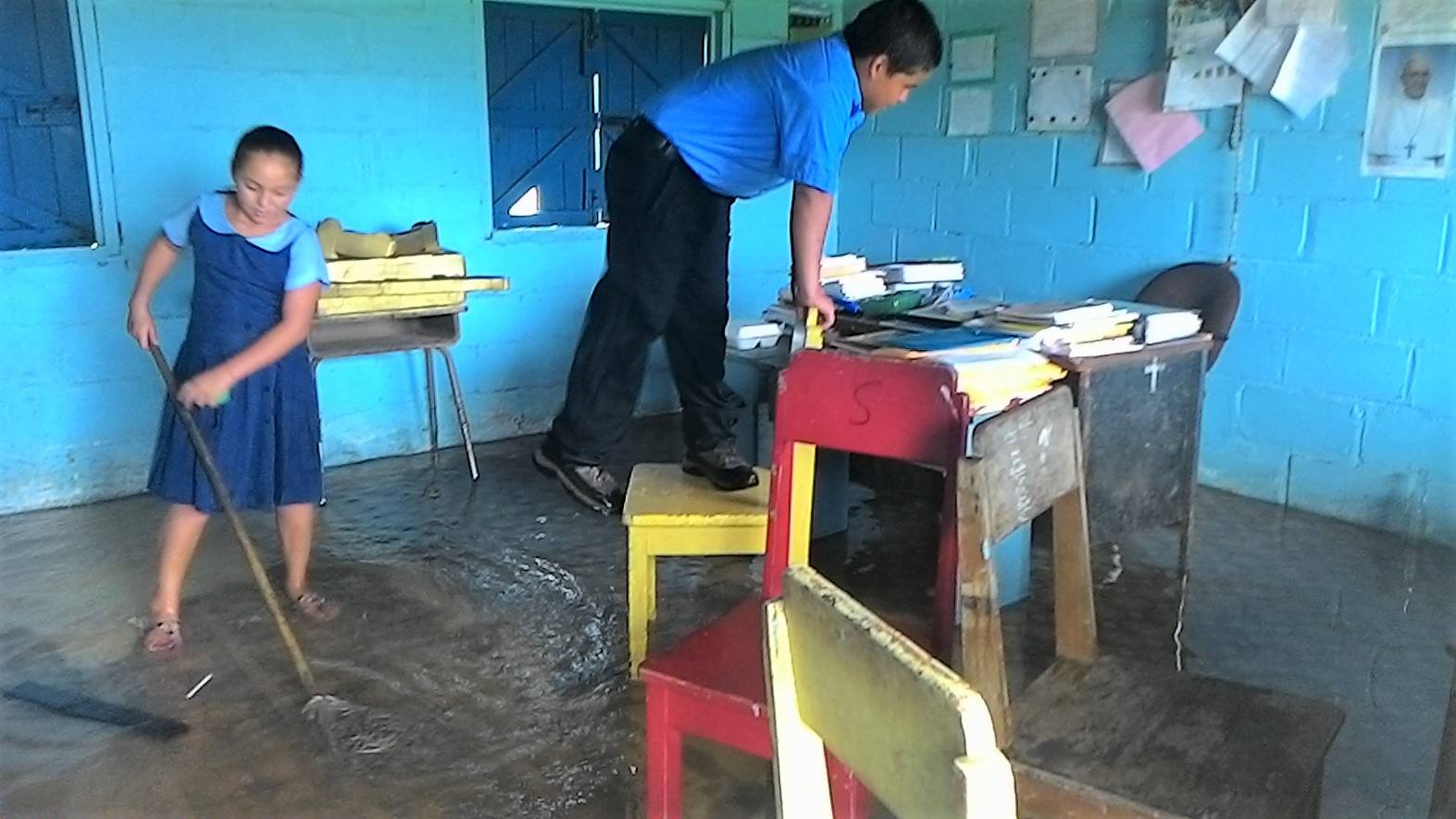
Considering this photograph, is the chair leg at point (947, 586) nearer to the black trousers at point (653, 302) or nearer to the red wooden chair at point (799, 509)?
the red wooden chair at point (799, 509)

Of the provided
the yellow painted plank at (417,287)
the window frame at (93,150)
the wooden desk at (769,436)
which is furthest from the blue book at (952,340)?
the window frame at (93,150)

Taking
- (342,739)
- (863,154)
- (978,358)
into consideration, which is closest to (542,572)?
(342,739)

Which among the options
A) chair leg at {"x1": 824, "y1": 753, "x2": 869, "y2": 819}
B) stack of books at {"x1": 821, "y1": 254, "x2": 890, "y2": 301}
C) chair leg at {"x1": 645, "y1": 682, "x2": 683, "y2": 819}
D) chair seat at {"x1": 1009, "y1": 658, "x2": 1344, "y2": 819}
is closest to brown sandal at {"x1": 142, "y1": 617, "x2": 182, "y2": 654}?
chair leg at {"x1": 645, "y1": 682, "x2": 683, "y2": 819}

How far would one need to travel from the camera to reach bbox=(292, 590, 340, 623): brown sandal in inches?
112

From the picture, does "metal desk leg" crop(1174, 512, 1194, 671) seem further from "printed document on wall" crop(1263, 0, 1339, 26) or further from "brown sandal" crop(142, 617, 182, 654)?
"brown sandal" crop(142, 617, 182, 654)

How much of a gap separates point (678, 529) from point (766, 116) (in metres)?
1.07

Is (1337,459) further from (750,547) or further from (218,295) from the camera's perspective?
(218,295)

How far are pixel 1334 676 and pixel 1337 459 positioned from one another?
1266 millimetres

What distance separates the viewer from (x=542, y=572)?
10.4 feet

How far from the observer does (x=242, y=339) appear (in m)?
2.56

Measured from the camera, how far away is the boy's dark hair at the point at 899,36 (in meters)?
2.68

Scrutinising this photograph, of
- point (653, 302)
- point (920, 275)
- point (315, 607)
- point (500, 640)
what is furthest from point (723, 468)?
point (315, 607)

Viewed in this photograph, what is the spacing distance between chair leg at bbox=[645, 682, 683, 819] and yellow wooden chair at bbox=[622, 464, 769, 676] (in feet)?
2.29

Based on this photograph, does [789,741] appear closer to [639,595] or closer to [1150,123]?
[639,595]
